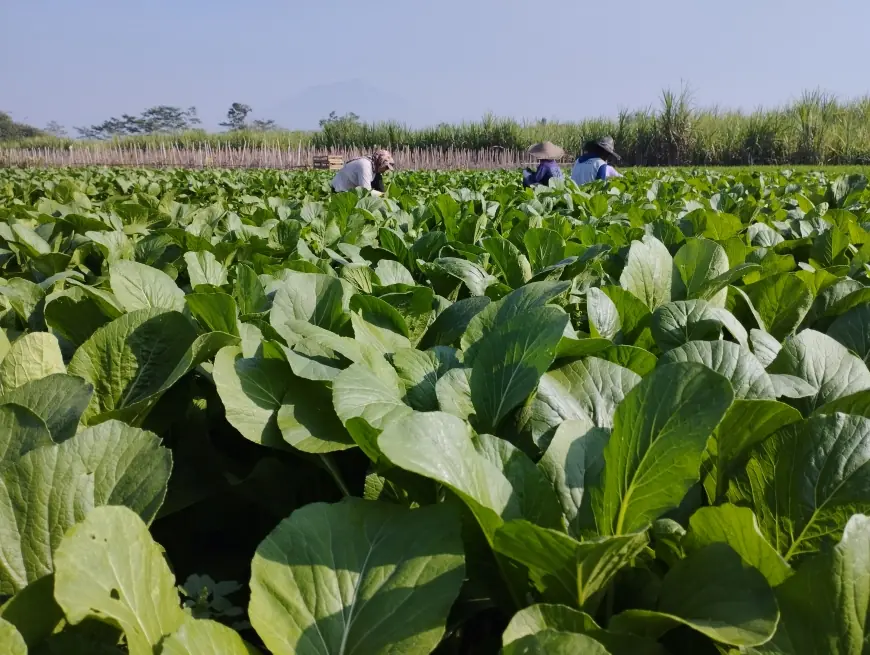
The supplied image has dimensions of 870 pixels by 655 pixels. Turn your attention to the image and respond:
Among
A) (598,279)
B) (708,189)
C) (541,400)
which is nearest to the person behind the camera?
(541,400)

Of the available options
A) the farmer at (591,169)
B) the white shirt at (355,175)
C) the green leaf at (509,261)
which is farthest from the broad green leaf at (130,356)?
the farmer at (591,169)

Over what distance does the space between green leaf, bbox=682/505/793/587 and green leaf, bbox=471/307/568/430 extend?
0.29m

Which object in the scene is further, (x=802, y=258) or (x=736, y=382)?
(x=802, y=258)

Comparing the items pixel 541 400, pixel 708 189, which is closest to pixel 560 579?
pixel 541 400

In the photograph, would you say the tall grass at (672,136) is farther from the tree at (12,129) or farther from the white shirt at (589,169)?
the tree at (12,129)

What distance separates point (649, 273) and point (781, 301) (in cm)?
27

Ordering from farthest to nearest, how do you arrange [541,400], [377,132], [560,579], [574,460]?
[377,132] → [541,400] → [574,460] → [560,579]

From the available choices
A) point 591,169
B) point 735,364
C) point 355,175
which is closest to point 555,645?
point 735,364

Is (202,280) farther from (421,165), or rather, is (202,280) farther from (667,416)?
(421,165)

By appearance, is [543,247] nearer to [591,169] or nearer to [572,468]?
[572,468]

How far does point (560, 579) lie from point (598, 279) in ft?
4.33

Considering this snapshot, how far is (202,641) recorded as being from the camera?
0.58 m

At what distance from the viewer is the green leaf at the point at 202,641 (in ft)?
1.83

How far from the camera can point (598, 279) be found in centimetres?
185
